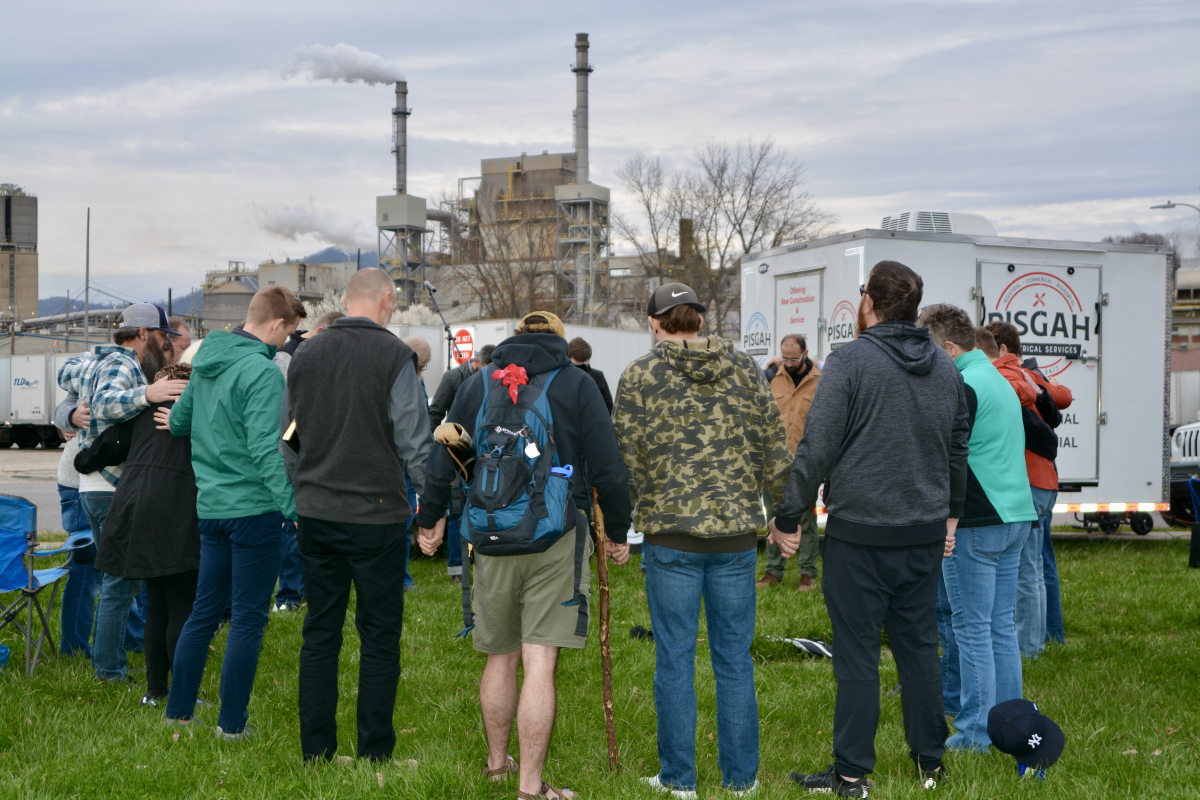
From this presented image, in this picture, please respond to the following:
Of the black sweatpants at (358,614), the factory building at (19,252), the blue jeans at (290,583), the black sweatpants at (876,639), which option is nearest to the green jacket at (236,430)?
the black sweatpants at (358,614)

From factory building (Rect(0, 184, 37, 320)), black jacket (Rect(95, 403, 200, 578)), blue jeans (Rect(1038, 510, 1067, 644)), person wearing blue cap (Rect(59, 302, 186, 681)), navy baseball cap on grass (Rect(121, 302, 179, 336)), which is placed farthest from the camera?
factory building (Rect(0, 184, 37, 320))

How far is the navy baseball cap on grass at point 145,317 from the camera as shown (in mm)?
5402

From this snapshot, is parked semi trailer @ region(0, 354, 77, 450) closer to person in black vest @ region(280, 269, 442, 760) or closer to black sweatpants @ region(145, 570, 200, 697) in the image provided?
black sweatpants @ region(145, 570, 200, 697)

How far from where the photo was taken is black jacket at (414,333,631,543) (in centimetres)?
377

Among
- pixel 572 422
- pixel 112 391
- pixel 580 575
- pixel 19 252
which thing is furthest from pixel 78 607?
pixel 19 252

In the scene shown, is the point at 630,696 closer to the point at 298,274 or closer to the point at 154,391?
the point at 154,391

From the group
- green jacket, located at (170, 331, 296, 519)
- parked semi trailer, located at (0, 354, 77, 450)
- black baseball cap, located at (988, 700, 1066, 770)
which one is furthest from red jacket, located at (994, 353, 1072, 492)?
parked semi trailer, located at (0, 354, 77, 450)

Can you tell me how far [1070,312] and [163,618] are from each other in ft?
27.8

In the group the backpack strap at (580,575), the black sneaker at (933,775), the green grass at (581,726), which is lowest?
the green grass at (581,726)

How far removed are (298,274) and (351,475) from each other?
3176 inches

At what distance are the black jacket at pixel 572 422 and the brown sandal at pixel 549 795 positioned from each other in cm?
106

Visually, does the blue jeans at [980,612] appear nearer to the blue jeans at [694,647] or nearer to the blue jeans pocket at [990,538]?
the blue jeans pocket at [990,538]

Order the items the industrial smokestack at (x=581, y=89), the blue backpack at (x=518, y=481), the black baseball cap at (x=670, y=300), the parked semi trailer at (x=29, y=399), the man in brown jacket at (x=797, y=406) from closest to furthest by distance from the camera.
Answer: the blue backpack at (x=518, y=481)
the black baseball cap at (x=670, y=300)
the man in brown jacket at (x=797, y=406)
the parked semi trailer at (x=29, y=399)
the industrial smokestack at (x=581, y=89)

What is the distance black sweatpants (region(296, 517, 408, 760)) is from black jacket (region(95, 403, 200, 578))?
1.07 m
